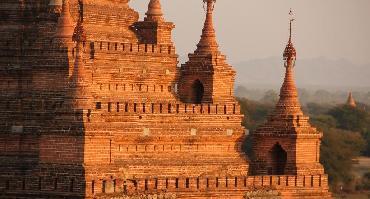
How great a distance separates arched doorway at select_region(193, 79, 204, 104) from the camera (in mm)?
54719

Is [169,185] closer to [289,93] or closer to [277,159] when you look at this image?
[277,159]

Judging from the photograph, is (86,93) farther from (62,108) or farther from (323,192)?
(323,192)

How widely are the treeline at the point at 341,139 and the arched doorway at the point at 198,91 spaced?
29.8 m

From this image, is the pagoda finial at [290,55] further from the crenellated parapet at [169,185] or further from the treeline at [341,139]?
the treeline at [341,139]

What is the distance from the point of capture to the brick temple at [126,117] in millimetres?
46219

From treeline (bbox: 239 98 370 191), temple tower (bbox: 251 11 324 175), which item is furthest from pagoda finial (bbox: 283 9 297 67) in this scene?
treeline (bbox: 239 98 370 191)

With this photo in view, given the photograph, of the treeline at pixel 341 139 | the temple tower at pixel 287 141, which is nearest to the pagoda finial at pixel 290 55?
the temple tower at pixel 287 141

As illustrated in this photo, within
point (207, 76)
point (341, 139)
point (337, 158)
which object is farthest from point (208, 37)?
point (341, 139)

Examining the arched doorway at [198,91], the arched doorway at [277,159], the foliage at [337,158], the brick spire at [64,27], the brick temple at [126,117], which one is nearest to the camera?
the brick temple at [126,117]

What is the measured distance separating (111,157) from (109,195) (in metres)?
1.33

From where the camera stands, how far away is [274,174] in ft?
179

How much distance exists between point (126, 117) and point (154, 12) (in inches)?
252

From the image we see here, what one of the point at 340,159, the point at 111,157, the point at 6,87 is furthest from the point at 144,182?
the point at 340,159

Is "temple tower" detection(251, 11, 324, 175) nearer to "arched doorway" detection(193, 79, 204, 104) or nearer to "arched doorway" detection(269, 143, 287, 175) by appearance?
"arched doorway" detection(269, 143, 287, 175)
